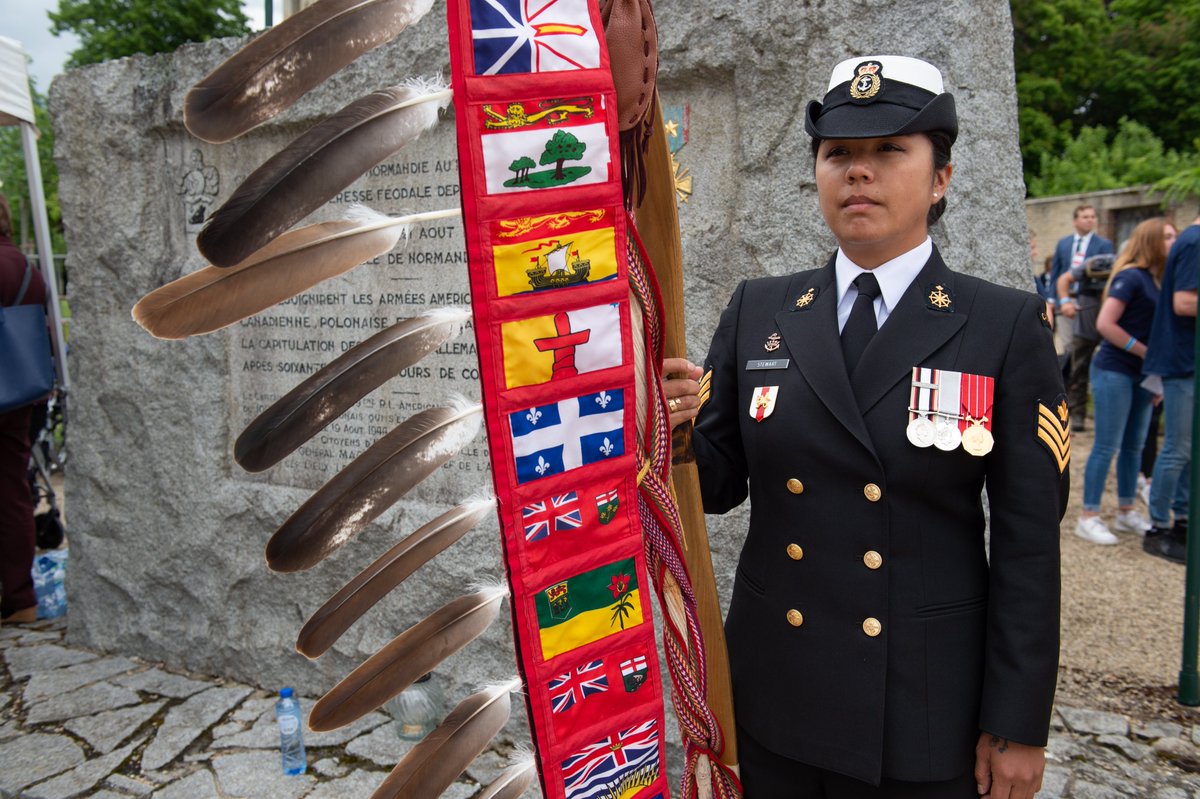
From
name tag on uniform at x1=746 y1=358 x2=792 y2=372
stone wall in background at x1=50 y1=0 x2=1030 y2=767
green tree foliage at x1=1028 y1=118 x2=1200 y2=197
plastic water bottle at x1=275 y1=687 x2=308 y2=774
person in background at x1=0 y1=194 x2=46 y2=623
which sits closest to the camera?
name tag on uniform at x1=746 y1=358 x2=792 y2=372

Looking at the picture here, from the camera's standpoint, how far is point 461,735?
1391mm

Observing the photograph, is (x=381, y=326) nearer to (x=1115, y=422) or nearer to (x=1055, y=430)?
(x=1055, y=430)

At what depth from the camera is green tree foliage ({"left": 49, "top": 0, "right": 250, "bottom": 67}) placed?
24.4 metres

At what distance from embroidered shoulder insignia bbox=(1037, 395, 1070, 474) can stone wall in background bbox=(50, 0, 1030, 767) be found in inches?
57.4

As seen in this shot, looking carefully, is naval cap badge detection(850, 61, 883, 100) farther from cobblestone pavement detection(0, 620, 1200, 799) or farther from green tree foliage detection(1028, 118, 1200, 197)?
green tree foliage detection(1028, 118, 1200, 197)

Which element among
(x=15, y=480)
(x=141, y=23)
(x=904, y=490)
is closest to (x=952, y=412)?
(x=904, y=490)

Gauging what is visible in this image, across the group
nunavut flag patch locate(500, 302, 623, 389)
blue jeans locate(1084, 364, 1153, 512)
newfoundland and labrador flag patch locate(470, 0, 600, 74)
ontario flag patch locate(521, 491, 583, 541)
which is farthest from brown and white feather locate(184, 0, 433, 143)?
blue jeans locate(1084, 364, 1153, 512)

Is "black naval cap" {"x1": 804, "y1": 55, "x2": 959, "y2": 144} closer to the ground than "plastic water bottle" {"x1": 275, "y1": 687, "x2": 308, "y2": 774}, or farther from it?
farther from it

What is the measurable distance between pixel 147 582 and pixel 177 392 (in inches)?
38.0

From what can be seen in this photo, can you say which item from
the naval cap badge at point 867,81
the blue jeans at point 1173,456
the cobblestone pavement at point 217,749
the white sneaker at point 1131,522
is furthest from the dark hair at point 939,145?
the white sneaker at point 1131,522

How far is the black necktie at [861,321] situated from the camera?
154 centimetres

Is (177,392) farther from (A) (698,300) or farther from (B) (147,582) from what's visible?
(A) (698,300)

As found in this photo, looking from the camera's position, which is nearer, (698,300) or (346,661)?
(698,300)

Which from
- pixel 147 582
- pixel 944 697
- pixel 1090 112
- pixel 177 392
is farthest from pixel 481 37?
pixel 1090 112
